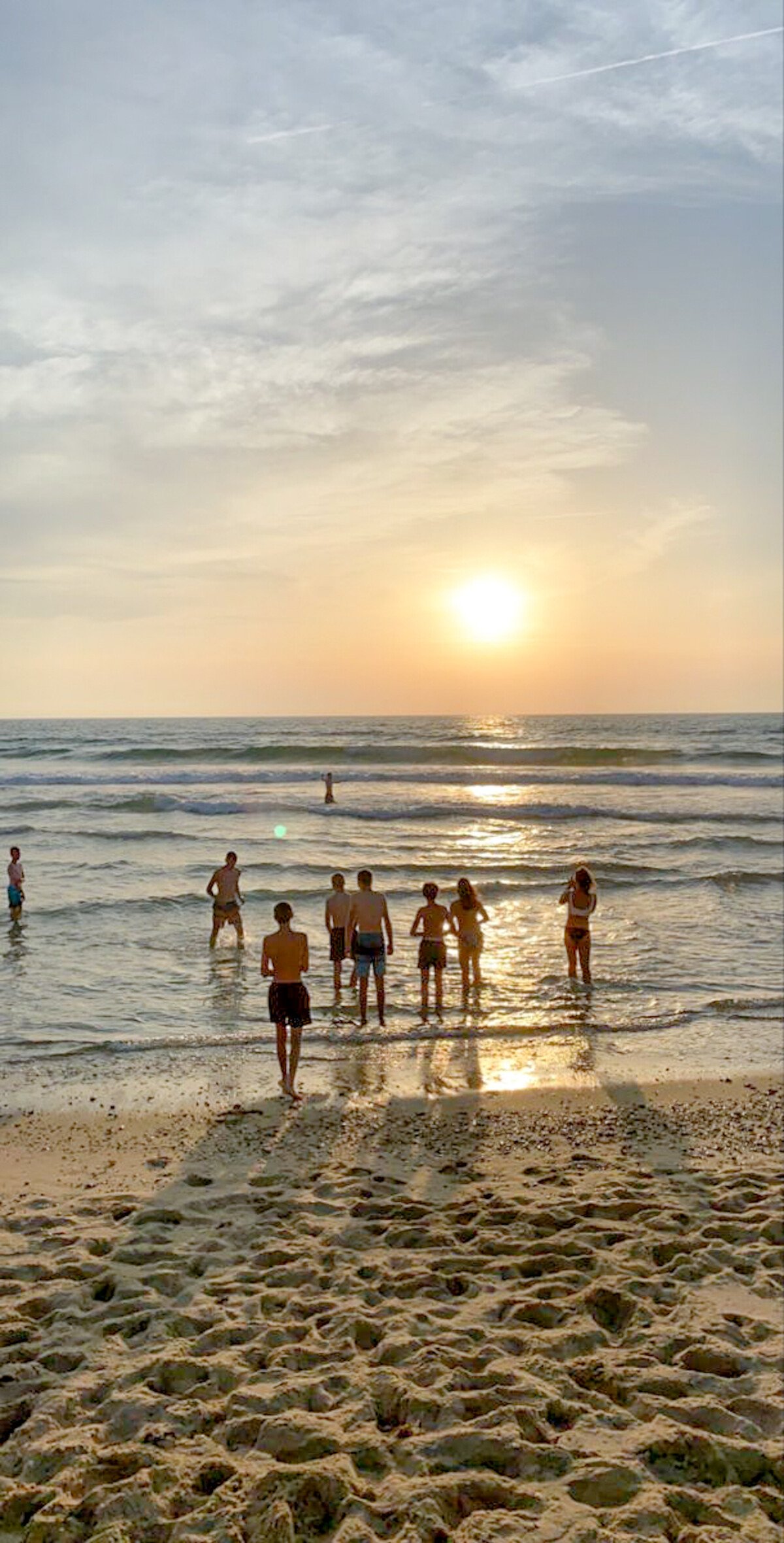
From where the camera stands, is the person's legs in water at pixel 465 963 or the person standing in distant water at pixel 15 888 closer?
the person's legs in water at pixel 465 963

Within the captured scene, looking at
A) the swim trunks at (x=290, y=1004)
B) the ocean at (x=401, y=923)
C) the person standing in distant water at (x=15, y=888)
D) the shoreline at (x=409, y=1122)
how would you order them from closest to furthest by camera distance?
1. the shoreline at (x=409, y=1122)
2. the swim trunks at (x=290, y=1004)
3. the ocean at (x=401, y=923)
4. the person standing in distant water at (x=15, y=888)

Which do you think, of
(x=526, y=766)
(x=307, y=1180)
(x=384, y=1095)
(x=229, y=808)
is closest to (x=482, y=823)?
(x=229, y=808)

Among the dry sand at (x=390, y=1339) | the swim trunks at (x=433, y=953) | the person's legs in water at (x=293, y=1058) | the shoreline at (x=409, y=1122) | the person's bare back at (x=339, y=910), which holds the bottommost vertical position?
the shoreline at (x=409, y=1122)

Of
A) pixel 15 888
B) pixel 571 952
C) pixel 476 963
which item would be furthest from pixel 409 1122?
pixel 15 888

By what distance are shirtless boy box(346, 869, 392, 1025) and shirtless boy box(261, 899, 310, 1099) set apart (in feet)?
7.81

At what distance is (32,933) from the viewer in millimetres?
17625

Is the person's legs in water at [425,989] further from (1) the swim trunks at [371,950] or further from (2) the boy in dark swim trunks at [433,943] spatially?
(1) the swim trunks at [371,950]

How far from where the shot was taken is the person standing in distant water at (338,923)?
13.9m

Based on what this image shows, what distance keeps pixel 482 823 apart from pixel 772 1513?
29656 millimetres

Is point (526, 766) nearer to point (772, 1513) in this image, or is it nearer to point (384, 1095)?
point (384, 1095)

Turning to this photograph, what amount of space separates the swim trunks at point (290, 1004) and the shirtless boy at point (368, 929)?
7.88 feet

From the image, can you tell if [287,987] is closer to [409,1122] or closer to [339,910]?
[409,1122]

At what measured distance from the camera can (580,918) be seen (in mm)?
14461

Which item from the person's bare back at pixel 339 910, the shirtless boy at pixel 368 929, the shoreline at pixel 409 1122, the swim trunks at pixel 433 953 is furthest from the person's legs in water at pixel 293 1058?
the person's bare back at pixel 339 910
